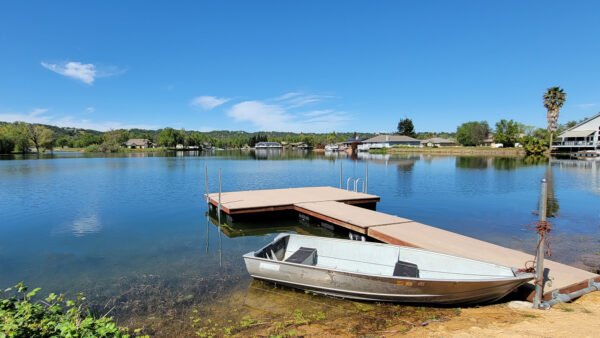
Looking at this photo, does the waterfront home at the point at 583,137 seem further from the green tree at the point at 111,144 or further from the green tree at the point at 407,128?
the green tree at the point at 111,144

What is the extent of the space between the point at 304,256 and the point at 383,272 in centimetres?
205

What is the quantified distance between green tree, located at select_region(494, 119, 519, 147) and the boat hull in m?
100

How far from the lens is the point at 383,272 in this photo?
745cm

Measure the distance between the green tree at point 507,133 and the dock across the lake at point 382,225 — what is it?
91.6 meters

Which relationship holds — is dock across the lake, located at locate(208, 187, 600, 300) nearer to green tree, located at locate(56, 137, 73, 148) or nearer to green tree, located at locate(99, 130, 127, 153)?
green tree, located at locate(99, 130, 127, 153)

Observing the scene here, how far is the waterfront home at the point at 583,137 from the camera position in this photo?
66.5m

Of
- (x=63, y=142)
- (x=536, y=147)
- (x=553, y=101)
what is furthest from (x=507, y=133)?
(x=63, y=142)

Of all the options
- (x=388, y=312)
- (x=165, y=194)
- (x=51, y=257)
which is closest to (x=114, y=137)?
(x=165, y=194)

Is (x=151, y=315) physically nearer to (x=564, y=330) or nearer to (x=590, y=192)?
(x=564, y=330)

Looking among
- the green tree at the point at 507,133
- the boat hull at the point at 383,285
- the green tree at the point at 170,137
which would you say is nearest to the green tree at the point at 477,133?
the green tree at the point at 507,133

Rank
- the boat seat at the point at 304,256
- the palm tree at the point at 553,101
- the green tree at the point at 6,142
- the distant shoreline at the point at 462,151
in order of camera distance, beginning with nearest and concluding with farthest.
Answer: the boat seat at the point at 304,256, the palm tree at the point at 553,101, the distant shoreline at the point at 462,151, the green tree at the point at 6,142

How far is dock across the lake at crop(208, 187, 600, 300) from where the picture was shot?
22.1ft

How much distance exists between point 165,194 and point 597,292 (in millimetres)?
22661

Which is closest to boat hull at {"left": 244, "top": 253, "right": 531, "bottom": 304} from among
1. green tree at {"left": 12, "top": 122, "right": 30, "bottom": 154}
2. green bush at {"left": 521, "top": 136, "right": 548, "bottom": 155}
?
green bush at {"left": 521, "top": 136, "right": 548, "bottom": 155}
